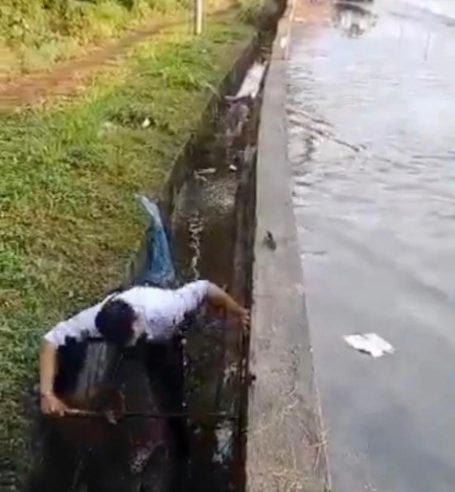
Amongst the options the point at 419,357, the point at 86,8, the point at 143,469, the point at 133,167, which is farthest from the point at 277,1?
the point at 143,469

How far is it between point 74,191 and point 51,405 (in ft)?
12.8

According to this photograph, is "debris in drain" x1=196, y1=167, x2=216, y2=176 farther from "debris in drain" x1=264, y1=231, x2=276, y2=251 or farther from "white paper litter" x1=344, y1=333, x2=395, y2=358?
"debris in drain" x1=264, y1=231, x2=276, y2=251

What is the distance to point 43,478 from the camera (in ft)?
14.1

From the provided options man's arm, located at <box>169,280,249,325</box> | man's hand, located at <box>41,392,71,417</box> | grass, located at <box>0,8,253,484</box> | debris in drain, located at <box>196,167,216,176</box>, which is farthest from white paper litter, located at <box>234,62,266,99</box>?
man's hand, located at <box>41,392,71,417</box>

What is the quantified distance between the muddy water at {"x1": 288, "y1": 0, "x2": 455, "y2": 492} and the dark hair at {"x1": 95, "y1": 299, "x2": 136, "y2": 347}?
5.27 ft

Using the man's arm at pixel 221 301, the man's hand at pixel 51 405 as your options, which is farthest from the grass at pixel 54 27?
the man's hand at pixel 51 405

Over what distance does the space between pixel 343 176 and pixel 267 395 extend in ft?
23.5

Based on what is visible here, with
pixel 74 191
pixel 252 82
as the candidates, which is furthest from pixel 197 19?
pixel 74 191

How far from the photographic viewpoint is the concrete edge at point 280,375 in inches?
145

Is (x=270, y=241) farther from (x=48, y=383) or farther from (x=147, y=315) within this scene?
(x=48, y=383)

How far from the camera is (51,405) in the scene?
4.05m

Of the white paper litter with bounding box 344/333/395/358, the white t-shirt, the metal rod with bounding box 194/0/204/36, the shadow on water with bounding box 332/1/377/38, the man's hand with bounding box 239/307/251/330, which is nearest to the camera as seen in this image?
the white t-shirt

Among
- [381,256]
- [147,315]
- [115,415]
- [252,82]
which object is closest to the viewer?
[147,315]

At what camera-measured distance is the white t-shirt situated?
13.6 ft
